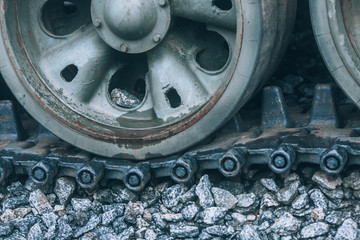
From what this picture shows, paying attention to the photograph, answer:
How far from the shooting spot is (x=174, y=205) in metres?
3.03

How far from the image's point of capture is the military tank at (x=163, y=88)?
2.82 meters

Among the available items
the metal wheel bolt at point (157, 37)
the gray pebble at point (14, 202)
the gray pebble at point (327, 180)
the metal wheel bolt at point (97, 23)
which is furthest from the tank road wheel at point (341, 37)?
the gray pebble at point (14, 202)

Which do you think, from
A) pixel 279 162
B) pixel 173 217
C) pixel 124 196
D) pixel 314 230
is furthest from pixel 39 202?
pixel 314 230

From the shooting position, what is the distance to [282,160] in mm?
2812

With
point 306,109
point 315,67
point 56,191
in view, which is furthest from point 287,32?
point 56,191

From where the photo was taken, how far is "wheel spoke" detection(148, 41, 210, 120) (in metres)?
3.10

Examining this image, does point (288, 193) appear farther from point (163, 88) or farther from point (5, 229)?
point (5, 229)

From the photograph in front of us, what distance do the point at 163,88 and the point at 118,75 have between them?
13.1 inches

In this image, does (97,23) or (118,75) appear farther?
(118,75)

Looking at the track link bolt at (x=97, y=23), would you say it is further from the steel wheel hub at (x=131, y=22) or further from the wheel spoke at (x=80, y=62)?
the wheel spoke at (x=80, y=62)

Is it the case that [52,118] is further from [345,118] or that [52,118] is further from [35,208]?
[345,118]

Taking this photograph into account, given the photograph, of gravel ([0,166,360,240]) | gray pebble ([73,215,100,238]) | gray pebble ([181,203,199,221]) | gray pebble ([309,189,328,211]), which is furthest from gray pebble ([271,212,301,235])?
gray pebble ([73,215,100,238])

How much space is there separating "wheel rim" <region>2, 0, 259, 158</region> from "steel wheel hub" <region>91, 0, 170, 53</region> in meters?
0.03

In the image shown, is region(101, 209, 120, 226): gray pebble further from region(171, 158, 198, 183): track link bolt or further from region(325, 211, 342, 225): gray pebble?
region(325, 211, 342, 225): gray pebble
